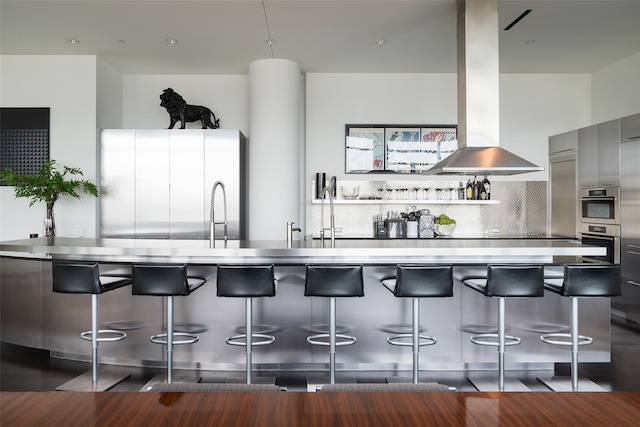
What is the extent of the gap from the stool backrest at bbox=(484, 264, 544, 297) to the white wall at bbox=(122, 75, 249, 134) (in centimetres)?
419

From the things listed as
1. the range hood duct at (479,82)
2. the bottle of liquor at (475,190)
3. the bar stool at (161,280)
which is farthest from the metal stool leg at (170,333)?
the bottle of liquor at (475,190)

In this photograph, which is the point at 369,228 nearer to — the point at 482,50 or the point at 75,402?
the point at 482,50

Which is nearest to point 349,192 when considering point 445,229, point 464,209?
point 445,229

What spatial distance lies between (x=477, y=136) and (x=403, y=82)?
248cm

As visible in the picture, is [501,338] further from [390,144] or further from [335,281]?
[390,144]

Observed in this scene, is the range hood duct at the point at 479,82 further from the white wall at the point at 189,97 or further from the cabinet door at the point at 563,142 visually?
the white wall at the point at 189,97

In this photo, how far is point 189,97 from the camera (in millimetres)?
6105

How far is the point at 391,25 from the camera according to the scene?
4520 millimetres

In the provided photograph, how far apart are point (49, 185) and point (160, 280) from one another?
2.91 meters

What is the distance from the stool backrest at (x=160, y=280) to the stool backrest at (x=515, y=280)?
2.12 m

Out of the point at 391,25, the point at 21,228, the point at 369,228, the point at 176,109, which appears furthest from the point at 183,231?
the point at 391,25

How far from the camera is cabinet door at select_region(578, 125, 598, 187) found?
17.4ft

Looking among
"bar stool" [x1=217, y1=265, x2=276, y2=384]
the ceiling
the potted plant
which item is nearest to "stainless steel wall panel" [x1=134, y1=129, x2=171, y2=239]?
the potted plant

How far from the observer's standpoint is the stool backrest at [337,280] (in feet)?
9.62
